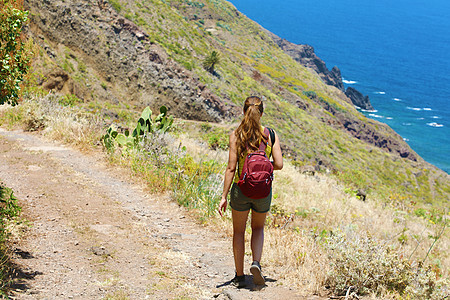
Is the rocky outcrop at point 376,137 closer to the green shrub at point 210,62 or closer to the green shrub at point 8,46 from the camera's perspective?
the green shrub at point 210,62

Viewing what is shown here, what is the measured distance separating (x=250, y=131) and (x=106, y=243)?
2569 mm

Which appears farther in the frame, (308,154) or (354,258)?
(308,154)

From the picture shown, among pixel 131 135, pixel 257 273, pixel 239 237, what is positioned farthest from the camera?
pixel 131 135

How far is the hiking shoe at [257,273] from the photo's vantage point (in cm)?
408

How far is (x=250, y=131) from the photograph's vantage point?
3.97 m

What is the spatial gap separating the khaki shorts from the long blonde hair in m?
0.39

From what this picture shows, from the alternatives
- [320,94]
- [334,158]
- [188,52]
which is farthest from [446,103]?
[188,52]

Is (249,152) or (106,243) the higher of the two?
(249,152)

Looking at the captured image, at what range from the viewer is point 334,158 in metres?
32.2

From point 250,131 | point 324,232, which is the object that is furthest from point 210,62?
point 250,131

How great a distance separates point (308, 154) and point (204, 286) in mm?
25581

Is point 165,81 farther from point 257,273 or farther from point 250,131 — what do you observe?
point 257,273

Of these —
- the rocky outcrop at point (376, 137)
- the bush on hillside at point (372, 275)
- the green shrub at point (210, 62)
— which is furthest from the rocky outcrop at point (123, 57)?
the rocky outcrop at point (376, 137)

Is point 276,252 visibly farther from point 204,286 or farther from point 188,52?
point 188,52
